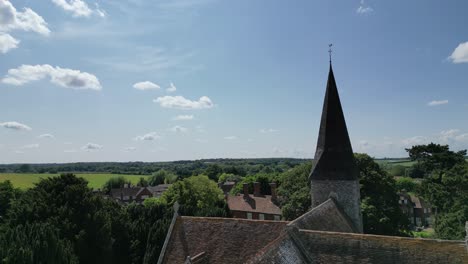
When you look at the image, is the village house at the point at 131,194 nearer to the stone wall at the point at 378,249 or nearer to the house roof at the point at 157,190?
the house roof at the point at 157,190

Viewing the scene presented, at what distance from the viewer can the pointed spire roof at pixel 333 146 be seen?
66.2 ft

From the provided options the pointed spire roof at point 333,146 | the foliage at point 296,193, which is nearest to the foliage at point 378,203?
the foliage at point 296,193

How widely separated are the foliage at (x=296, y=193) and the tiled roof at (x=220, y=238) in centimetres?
2337

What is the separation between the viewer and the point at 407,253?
1132 cm

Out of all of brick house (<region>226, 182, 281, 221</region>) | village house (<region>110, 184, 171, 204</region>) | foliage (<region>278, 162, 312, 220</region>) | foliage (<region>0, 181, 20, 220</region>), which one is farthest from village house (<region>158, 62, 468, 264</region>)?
village house (<region>110, 184, 171, 204</region>)

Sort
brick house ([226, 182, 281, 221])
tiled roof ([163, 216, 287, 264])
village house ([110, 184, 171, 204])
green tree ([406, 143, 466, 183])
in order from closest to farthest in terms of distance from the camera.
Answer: tiled roof ([163, 216, 287, 264])
green tree ([406, 143, 466, 183])
brick house ([226, 182, 281, 221])
village house ([110, 184, 171, 204])

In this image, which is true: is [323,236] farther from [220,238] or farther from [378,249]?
[220,238]

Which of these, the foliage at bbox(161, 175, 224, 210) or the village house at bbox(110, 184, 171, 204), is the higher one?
the foliage at bbox(161, 175, 224, 210)

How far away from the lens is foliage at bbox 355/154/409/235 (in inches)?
1270

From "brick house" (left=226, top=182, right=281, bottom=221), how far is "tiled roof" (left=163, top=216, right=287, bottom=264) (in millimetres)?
36208

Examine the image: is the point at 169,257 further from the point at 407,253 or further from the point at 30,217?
the point at 30,217

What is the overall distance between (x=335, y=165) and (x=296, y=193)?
20.4m

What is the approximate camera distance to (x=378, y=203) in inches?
1323

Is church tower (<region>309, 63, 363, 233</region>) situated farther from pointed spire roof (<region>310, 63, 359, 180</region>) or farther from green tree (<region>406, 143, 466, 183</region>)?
green tree (<region>406, 143, 466, 183</region>)
